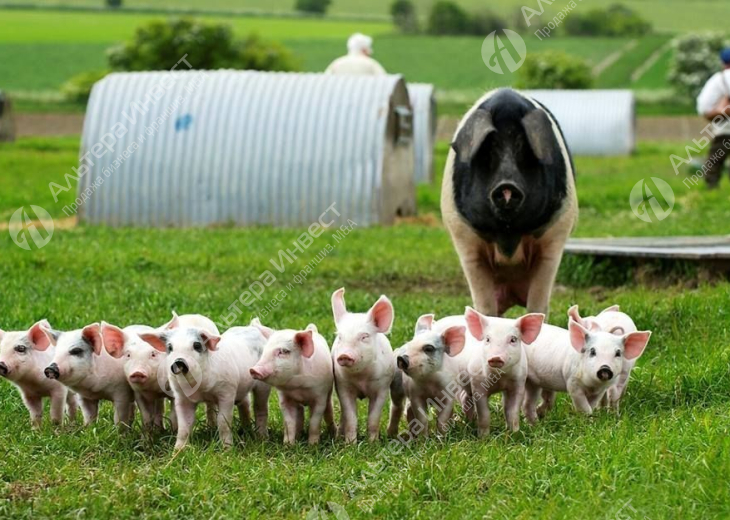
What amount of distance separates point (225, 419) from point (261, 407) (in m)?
0.43

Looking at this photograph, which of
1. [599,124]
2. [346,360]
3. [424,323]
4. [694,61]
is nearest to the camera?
[346,360]

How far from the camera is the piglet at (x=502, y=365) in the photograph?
21.3 ft

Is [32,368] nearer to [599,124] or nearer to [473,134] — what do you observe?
[473,134]

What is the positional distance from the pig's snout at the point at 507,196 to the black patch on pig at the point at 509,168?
0.02m

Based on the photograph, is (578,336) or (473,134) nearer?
(578,336)

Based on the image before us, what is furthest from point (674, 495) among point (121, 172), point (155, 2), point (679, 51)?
point (155, 2)

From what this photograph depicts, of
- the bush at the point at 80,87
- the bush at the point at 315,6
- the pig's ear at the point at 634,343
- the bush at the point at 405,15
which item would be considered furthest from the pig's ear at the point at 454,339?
the bush at the point at 315,6

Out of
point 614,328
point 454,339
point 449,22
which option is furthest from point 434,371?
point 449,22

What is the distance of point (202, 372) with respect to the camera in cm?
626

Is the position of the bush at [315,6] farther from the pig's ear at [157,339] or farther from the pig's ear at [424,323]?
the pig's ear at [157,339]

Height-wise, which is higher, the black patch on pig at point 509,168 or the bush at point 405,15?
the black patch on pig at point 509,168

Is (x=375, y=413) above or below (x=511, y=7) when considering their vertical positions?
above

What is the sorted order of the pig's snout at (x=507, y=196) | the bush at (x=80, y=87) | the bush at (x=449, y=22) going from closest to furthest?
1. the pig's snout at (x=507, y=196)
2. the bush at (x=80, y=87)
3. the bush at (x=449, y=22)

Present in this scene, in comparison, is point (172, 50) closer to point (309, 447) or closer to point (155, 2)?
point (155, 2)
